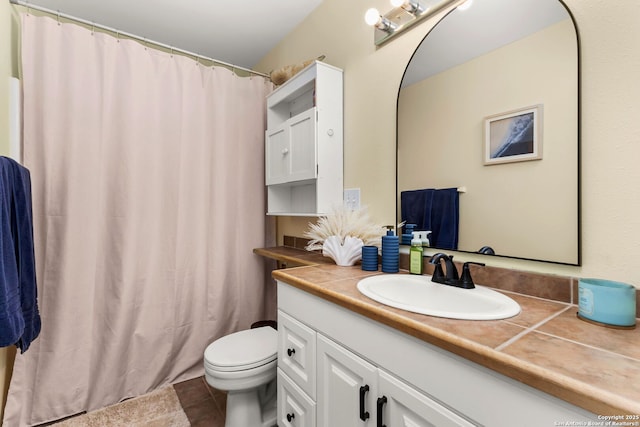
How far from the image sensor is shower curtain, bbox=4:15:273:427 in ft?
4.93

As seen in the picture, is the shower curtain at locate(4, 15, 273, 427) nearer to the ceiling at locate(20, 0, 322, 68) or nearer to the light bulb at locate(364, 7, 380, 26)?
the ceiling at locate(20, 0, 322, 68)

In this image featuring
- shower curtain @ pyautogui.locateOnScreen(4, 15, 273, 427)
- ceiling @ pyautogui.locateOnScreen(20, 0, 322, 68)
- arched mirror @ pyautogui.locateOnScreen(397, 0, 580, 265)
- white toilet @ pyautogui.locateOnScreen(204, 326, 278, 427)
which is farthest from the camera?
ceiling @ pyautogui.locateOnScreen(20, 0, 322, 68)

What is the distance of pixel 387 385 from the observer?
0.78 metres

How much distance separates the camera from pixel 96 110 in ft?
5.25

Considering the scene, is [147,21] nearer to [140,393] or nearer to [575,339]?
[140,393]

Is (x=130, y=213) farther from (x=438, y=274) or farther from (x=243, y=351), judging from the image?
(x=438, y=274)

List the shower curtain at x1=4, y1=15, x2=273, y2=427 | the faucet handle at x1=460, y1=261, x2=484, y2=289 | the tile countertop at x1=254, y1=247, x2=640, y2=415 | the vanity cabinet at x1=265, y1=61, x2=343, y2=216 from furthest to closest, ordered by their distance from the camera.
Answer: the vanity cabinet at x1=265, y1=61, x2=343, y2=216, the shower curtain at x1=4, y1=15, x2=273, y2=427, the faucet handle at x1=460, y1=261, x2=484, y2=289, the tile countertop at x1=254, y1=247, x2=640, y2=415

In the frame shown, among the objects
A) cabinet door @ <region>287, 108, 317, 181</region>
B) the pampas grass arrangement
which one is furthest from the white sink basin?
cabinet door @ <region>287, 108, 317, 181</region>

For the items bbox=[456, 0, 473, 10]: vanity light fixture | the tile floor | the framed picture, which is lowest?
the tile floor

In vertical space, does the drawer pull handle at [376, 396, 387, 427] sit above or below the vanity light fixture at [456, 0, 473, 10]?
below

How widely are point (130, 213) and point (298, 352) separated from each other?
1.29 m

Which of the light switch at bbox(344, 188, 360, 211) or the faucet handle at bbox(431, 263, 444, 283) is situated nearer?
the faucet handle at bbox(431, 263, 444, 283)

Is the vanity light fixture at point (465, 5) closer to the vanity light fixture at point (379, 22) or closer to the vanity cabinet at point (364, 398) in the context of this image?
the vanity light fixture at point (379, 22)

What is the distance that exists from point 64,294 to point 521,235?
2.13m
